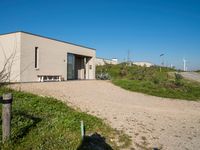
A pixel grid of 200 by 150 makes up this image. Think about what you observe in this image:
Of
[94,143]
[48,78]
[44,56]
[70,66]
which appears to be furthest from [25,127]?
[70,66]

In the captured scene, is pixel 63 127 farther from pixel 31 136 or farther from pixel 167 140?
pixel 167 140

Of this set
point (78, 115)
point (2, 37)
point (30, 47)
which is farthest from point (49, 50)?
point (78, 115)

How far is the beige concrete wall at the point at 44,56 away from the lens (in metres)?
16.6

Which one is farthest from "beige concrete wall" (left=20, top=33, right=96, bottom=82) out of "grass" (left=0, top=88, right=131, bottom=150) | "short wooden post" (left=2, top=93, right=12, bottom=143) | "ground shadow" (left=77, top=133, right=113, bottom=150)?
"short wooden post" (left=2, top=93, right=12, bottom=143)

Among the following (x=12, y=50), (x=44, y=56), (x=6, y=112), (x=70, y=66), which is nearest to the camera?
(x=6, y=112)

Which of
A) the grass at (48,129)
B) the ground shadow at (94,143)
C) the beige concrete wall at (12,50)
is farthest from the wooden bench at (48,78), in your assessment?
the ground shadow at (94,143)

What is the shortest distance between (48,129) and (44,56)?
47.3 feet

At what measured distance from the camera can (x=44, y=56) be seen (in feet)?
61.6

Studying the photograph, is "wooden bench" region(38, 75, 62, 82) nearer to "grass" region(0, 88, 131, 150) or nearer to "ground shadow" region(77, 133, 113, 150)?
"grass" region(0, 88, 131, 150)

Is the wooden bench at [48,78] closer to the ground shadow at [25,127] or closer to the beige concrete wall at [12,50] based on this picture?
the beige concrete wall at [12,50]

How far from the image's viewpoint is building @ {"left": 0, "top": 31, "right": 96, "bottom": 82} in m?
16.4

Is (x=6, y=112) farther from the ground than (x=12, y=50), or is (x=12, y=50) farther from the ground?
(x=12, y=50)

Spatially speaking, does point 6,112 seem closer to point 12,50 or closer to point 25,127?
point 25,127

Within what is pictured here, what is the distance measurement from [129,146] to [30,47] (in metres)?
14.2
